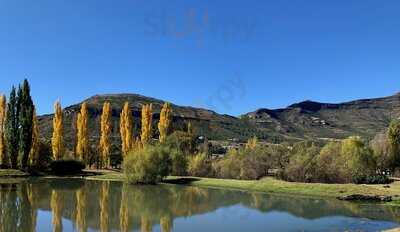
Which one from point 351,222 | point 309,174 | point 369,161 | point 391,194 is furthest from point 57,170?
point 351,222

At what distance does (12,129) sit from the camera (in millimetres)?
70688

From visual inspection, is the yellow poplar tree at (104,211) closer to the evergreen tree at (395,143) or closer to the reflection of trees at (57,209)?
the reflection of trees at (57,209)

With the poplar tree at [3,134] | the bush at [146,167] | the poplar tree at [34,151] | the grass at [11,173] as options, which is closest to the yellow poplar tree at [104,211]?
the bush at [146,167]

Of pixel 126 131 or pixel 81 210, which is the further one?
pixel 126 131

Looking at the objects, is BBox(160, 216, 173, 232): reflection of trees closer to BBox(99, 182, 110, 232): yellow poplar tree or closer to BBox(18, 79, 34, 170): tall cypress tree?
BBox(99, 182, 110, 232): yellow poplar tree

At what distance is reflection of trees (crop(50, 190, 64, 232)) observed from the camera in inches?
967

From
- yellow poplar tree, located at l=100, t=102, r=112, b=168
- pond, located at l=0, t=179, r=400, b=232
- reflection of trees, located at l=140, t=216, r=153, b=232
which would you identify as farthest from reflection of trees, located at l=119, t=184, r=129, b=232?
yellow poplar tree, located at l=100, t=102, r=112, b=168

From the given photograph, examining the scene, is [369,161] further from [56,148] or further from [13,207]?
[56,148]

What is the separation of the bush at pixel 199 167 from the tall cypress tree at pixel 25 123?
2397 centimetres

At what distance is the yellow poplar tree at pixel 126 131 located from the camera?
273 ft

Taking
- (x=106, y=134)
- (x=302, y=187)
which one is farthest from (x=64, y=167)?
(x=302, y=187)

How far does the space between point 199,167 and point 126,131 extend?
21.2m

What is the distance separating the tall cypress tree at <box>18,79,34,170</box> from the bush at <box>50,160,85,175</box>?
460cm

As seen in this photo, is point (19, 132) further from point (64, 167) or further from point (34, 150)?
point (64, 167)
